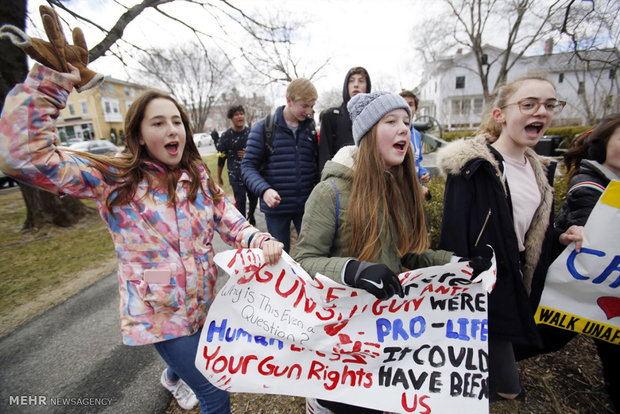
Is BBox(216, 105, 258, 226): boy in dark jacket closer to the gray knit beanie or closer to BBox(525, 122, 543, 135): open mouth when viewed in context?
the gray knit beanie

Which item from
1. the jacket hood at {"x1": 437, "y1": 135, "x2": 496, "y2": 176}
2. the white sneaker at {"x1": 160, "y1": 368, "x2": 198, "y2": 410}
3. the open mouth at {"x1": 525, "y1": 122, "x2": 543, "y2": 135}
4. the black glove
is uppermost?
the open mouth at {"x1": 525, "y1": 122, "x2": 543, "y2": 135}

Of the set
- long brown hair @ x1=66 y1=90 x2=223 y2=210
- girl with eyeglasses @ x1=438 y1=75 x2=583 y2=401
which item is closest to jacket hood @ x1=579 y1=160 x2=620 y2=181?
girl with eyeglasses @ x1=438 y1=75 x2=583 y2=401

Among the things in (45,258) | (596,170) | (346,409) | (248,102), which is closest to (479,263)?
(346,409)

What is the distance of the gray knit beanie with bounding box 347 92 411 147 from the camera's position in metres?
1.56

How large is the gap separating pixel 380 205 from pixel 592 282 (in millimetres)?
1457

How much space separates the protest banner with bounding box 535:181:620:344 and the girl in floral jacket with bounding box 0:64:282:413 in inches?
72.6

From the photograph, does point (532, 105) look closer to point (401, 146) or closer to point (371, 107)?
point (401, 146)

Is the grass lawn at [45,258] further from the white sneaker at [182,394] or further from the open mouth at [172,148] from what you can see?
the open mouth at [172,148]

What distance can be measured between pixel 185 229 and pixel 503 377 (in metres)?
2.13

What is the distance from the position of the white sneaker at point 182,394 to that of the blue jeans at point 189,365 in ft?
2.22

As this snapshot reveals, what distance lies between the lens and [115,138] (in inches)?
1490

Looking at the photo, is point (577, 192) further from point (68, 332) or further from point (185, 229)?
point (68, 332)

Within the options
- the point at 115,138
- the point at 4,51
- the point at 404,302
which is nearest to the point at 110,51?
the point at 4,51

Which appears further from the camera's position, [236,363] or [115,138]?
[115,138]
